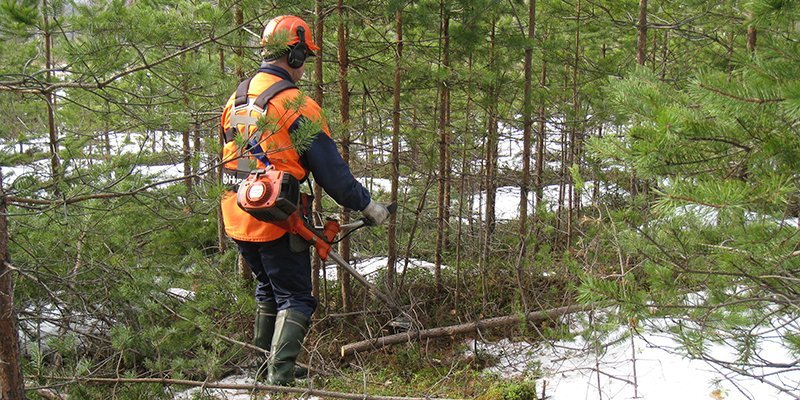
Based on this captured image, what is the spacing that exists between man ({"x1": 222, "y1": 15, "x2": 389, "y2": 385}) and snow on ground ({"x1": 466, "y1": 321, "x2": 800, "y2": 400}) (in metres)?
2.16

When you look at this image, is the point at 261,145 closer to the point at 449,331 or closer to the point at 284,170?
the point at 284,170

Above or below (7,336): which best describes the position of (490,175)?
above

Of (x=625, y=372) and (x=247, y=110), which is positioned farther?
(x=625, y=372)

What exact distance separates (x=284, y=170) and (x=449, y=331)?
320cm

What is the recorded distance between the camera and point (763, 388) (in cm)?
472

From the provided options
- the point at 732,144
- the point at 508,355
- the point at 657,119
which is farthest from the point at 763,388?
the point at 657,119

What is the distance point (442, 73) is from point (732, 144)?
369 cm

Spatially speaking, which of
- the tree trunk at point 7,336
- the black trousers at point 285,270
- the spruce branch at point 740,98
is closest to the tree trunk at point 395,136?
the black trousers at point 285,270

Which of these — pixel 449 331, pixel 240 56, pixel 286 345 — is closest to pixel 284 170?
pixel 286 345

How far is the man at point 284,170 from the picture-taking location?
156 inches

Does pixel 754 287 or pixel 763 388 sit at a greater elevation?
pixel 754 287

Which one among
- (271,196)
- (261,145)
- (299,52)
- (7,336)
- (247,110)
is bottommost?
(7,336)

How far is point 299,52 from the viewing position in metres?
4.21

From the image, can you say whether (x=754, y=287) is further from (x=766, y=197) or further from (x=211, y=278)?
(x=211, y=278)
